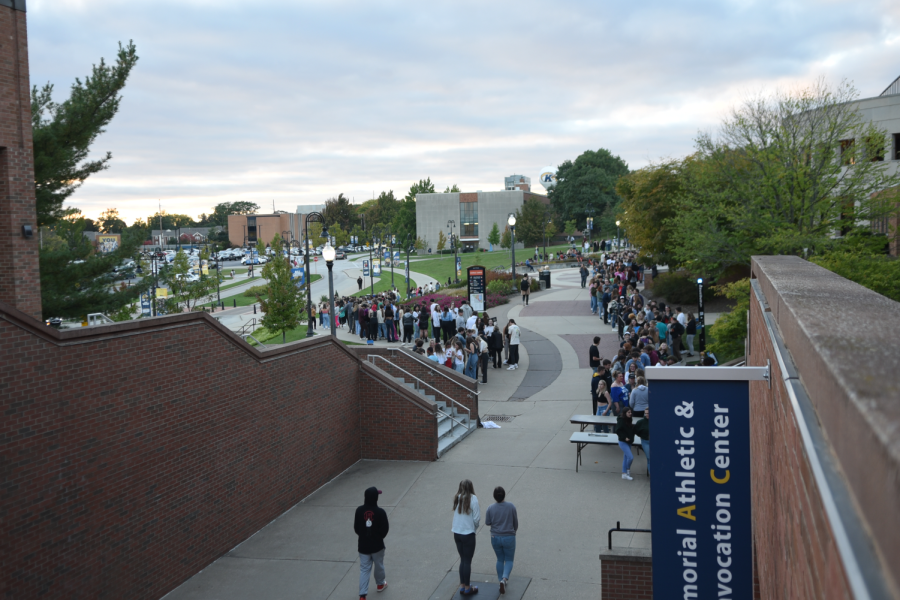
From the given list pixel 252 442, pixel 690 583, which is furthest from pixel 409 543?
pixel 690 583

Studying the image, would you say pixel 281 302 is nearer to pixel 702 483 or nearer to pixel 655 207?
pixel 655 207

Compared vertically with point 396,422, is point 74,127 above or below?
above

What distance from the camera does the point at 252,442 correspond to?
42.4 ft

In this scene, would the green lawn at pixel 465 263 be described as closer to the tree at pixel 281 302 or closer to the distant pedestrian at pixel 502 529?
the tree at pixel 281 302

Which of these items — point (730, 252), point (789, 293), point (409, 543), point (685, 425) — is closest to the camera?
point (789, 293)

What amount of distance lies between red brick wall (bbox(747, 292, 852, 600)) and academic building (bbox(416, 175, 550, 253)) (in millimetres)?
112829

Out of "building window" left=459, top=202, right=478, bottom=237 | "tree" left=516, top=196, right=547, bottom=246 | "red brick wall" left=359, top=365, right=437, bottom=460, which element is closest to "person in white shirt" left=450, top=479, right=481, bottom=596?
"red brick wall" left=359, top=365, right=437, bottom=460

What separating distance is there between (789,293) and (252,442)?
10.3 metres

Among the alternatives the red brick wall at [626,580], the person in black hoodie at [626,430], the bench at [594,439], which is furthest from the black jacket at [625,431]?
the red brick wall at [626,580]

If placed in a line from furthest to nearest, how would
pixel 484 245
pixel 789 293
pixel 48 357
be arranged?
pixel 484 245
pixel 48 357
pixel 789 293

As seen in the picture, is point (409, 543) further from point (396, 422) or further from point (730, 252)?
point (730, 252)

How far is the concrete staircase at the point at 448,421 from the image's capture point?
17.2 meters

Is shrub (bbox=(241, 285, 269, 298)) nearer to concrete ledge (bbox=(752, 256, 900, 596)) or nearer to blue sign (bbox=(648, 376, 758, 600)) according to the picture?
blue sign (bbox=(648, 376, 758, 600))

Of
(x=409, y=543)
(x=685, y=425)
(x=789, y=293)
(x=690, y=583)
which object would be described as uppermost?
(x=789, y=293)
